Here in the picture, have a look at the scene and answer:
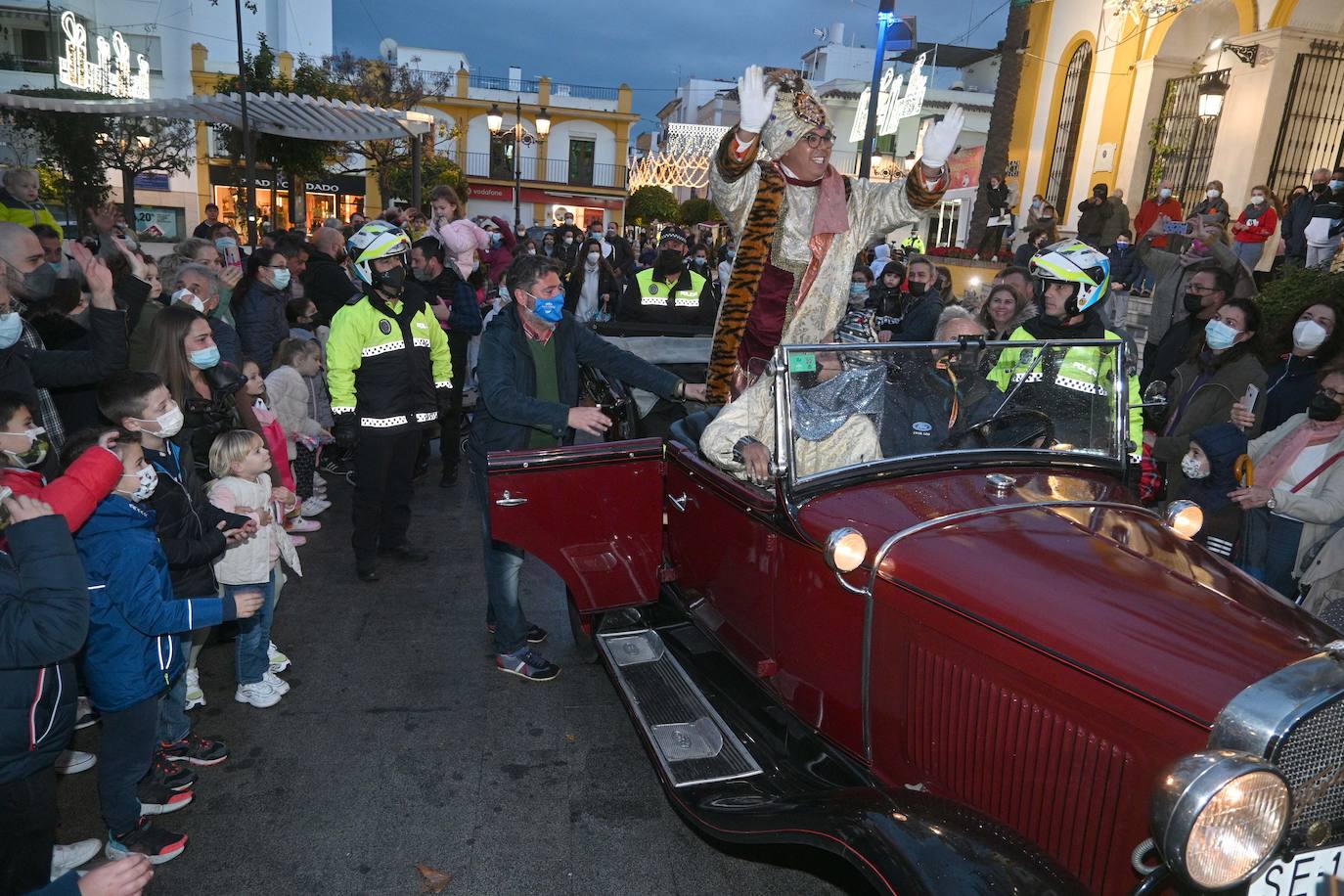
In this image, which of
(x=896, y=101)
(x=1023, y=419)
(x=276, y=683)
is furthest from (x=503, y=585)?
(x=896, y=101)

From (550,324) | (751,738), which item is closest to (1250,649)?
(751,738)

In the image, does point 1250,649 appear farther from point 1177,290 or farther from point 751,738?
point 1177,290

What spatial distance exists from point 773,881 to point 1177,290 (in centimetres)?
724

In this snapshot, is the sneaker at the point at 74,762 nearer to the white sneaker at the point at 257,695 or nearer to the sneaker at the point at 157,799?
the sneaker at the point at 157,799

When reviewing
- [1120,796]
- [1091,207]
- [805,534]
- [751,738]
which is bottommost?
[751,738]

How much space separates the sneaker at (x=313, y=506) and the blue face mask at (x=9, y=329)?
2734 mm

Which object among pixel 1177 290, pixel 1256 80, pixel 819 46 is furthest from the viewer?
pixel 819 46

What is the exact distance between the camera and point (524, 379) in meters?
4.00

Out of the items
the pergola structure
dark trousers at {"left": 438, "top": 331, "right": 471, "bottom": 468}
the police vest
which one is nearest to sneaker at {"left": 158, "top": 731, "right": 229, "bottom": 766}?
dark trousers at {"left": 438, "top": 331, "right": 471, "bottom": 468}

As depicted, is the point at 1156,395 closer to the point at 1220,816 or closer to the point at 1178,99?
the point at 1220,816

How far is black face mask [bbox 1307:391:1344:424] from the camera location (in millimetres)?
3711

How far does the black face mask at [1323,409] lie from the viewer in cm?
371

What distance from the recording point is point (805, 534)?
277cm

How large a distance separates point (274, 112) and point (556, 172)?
30.5 meters
